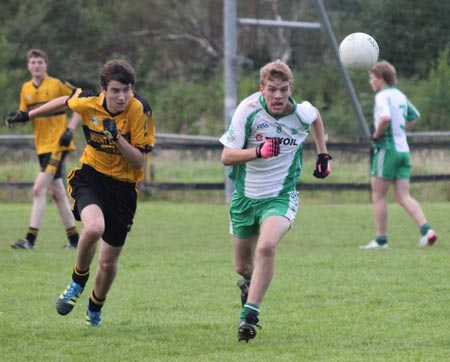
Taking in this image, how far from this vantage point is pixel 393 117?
11898 millimetres

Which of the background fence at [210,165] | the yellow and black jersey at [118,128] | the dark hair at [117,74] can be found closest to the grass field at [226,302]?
the yellow and black jersey at [118,128]

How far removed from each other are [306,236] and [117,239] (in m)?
6.43

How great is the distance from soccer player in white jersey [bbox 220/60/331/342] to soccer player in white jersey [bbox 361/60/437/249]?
15.0 feet

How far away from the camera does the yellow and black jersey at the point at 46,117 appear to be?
11.9m

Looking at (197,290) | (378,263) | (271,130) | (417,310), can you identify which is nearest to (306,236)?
(378,263)

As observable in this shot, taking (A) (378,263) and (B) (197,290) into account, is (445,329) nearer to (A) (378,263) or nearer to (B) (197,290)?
(B) (197,290)

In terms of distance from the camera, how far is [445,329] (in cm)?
706

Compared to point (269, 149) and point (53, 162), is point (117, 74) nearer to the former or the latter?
point (269, 149)

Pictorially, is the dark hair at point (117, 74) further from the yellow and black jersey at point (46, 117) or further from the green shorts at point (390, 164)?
the green shorts at point (390, 164)

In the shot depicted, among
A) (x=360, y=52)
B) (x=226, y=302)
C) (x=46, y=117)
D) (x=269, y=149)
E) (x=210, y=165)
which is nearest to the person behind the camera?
(x=269, y=149)

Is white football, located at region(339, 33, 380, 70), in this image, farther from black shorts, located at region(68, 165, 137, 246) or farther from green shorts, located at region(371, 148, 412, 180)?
green shorts, located at region(371, 148, 412, 180)

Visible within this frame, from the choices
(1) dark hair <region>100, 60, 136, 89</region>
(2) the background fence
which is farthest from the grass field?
(2) the background fence

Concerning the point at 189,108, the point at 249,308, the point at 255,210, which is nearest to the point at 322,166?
the point at 255,210

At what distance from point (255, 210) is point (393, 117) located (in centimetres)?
515
